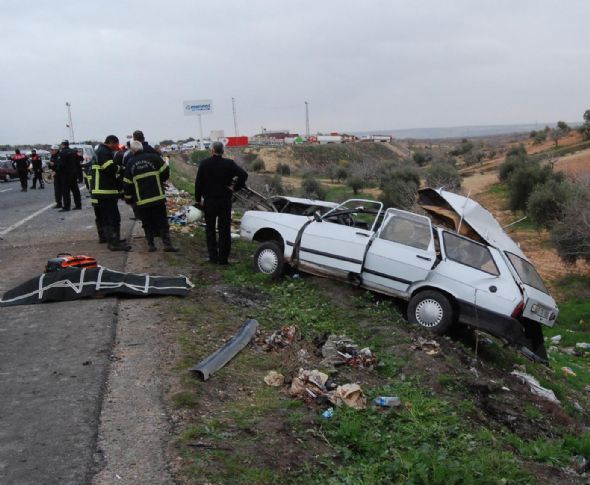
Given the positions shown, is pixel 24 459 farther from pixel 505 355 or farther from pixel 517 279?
pixel 505 355

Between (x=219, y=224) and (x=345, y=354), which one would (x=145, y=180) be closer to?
(x=219, y=224)

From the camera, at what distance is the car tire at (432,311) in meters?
8.14

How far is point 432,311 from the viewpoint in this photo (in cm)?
823

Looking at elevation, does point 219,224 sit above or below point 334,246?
above

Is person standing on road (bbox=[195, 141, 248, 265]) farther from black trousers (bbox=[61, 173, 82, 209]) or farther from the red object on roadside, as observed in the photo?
black trousers (bbox=[61, 173, 82, 209])

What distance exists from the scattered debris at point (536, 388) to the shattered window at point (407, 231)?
2.17 metres

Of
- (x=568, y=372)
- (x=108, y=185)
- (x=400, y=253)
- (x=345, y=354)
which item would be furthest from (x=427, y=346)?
(x=108, y=185)

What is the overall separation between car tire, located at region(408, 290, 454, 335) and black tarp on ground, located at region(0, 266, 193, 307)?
3247 mm

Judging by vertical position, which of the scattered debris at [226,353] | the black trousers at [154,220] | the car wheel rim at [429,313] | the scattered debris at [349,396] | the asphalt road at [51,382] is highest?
the black trousers at [154,220]

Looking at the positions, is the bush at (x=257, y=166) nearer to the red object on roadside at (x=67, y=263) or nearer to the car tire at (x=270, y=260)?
the car tire at (x=270, y=260)

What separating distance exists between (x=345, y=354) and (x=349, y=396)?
1293 millimetres

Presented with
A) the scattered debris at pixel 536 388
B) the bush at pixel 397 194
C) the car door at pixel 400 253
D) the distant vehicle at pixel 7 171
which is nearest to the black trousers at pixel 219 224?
the car door at pixel 400 253

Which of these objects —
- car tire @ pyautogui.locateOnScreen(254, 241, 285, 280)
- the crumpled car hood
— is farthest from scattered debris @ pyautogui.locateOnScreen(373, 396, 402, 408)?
car tire @ pyautogui.locateOnScreen(254, 241, 285, 280)

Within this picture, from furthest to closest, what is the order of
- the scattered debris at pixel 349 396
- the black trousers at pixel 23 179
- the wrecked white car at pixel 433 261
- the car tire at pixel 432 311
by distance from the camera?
1. the black trousers at pixel 23 179
2. the car tire at pixel 432 311
3. the wrecked white car at pixel 433 261
4. the scattered debris at pixel 349 396
